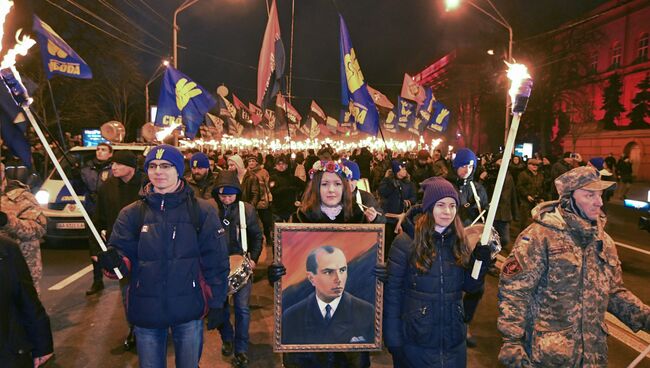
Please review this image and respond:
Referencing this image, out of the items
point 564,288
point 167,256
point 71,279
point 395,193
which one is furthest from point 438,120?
point 167,256

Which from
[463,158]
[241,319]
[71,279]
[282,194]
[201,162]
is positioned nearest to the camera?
[241,319]

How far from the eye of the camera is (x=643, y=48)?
44.8 meters

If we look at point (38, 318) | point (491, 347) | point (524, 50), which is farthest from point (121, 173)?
point (524, 50)

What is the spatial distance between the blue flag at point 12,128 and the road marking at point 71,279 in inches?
162

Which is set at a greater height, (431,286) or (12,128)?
(12,128)

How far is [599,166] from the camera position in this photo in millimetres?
11203

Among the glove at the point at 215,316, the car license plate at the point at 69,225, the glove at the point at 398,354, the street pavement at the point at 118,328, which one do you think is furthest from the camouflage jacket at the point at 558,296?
the car license plate at the point at 69,225

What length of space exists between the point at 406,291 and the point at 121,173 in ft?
12.6

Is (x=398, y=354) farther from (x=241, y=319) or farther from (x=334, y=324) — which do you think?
(x=241, y=319)

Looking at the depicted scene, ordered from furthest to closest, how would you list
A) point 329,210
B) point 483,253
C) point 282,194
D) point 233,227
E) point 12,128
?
1. point 282,194
2. point 233,227
3. point 12,128
4. point 329,210
5. point 483,253

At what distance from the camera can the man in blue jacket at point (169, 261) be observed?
3301mm

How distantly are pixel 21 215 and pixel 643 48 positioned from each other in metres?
52.8

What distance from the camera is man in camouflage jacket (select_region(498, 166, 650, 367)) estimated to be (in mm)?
3027

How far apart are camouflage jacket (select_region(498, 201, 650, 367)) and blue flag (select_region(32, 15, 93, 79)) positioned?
8.24 meters
